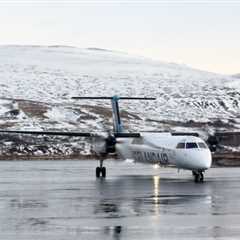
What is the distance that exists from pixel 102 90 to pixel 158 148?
357 feet

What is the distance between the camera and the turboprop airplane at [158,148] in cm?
3459

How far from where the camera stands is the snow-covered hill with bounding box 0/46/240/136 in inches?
4772

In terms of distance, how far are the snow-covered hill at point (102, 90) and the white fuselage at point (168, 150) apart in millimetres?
64848

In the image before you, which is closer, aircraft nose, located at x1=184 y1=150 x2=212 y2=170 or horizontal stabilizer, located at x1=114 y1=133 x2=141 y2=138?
aircraft nose, located at x1=184 y1=150 x2=212 y2=170

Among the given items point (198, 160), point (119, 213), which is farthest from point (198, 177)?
point (119, 213)

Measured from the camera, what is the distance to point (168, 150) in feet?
123

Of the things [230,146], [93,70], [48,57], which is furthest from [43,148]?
[48,57]

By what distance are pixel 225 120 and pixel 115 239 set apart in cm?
11992

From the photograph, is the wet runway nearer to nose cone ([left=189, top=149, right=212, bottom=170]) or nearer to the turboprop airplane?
Result: nose cone ([left=189, top=149, right=212, bottom=170])

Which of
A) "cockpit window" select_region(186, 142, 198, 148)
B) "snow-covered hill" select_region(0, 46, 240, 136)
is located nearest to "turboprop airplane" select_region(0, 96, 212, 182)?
"cockpit window" select_region(186, 142, 198, 148)

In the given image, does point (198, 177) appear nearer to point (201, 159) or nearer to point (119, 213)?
point (201, 159)

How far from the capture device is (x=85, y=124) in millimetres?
116188

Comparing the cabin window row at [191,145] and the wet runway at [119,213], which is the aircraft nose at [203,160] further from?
the wet runway at [119,213]

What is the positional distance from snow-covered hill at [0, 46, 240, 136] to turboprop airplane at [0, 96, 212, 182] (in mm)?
64005
